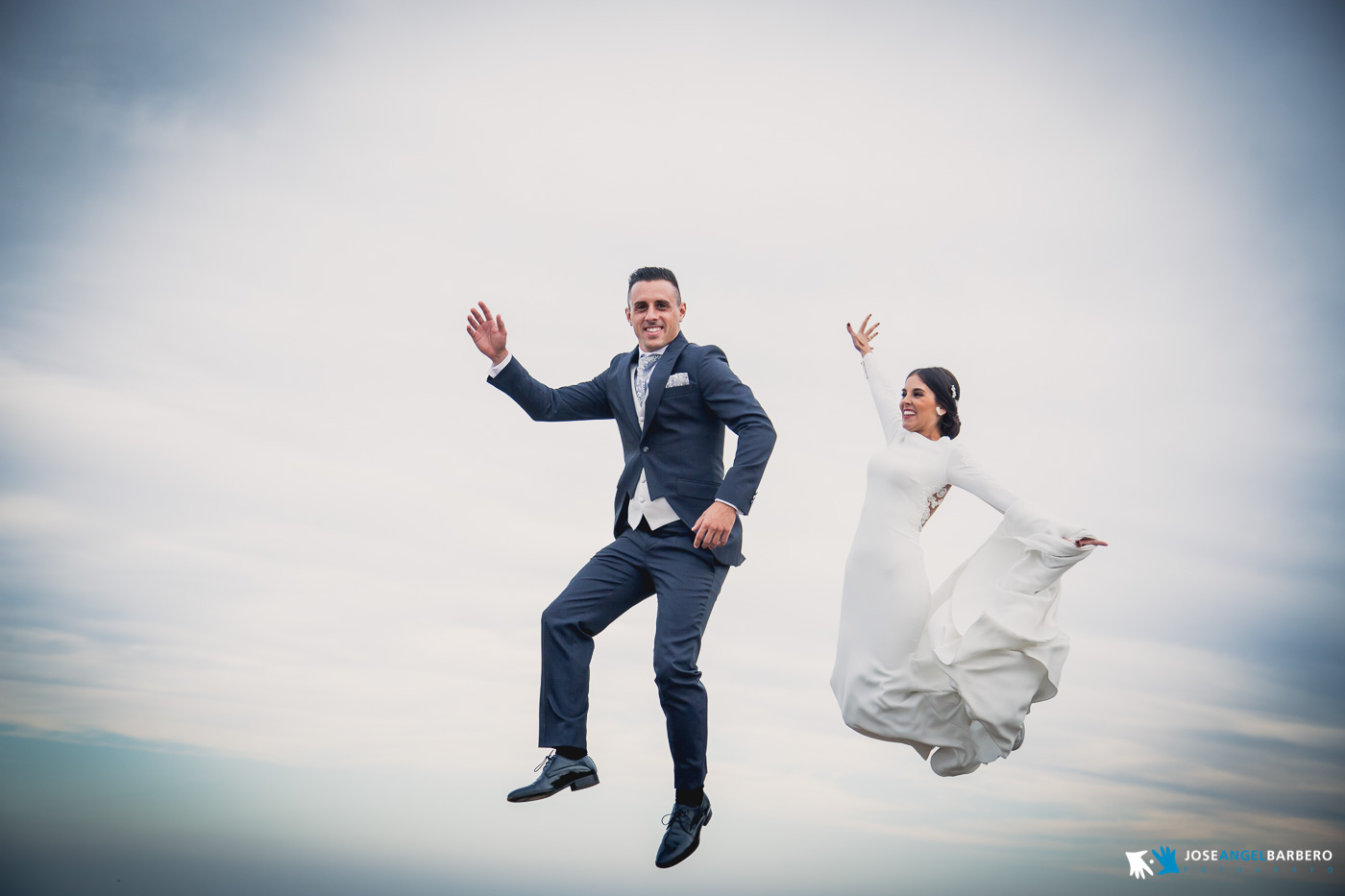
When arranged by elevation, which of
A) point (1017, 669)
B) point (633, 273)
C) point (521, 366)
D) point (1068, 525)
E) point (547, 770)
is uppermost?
point (633, 273)

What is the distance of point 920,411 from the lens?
20.4 ft

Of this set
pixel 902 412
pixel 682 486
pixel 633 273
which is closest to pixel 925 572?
pixel 902 412

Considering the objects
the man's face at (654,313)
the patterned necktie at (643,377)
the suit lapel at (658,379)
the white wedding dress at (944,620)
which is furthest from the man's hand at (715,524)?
the white wedding dress at (944,620)

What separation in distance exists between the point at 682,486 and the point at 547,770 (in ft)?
4.83

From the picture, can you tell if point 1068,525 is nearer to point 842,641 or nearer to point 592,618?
point 842,641

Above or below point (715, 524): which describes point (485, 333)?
above

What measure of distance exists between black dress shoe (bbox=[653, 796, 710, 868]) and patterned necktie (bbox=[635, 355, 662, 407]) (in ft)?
6.60

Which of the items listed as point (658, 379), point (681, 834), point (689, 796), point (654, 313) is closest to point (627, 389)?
point (658, 379)

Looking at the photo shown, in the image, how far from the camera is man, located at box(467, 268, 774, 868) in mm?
4727

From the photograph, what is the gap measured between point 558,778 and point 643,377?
2.04m

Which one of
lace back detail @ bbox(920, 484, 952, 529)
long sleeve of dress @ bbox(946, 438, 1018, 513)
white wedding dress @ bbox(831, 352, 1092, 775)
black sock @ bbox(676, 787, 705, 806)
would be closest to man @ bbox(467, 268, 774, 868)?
black sock @ bbox(676, 787, 705, 806)

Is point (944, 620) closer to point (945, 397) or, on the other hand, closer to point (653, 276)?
point (945, 397)

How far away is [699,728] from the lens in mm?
4766

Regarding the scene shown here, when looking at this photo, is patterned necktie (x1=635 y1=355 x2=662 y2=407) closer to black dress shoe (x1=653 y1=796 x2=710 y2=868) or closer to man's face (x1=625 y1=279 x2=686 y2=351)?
man's face (x1=625 y1=279 x2=686 y2=351)
